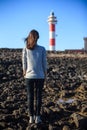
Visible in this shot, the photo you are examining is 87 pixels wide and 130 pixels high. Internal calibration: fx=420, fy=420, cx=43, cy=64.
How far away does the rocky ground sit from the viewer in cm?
791

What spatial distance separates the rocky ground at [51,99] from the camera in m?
7.91

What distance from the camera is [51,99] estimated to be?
10523 millimetres

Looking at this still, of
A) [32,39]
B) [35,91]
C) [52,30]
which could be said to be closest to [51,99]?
[35,91]

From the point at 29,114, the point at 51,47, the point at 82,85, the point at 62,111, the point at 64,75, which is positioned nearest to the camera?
the point at 29,114

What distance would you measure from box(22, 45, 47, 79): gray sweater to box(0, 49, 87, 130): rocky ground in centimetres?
94

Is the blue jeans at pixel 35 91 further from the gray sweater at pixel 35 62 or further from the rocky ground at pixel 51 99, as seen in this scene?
the rocky ground at pixel 51 99

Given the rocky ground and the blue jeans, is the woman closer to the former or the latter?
the blue jeans

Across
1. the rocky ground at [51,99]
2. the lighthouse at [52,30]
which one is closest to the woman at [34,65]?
the rocky ground at [51,99]

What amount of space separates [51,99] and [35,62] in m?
2.82

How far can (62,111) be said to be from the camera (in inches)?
353

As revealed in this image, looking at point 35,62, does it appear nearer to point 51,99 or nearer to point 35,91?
point 35,91

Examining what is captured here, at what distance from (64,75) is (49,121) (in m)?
6.95

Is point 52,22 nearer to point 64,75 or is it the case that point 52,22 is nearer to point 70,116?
point 64,75

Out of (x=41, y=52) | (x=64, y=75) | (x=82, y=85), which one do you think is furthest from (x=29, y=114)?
(x=64, y=75)
